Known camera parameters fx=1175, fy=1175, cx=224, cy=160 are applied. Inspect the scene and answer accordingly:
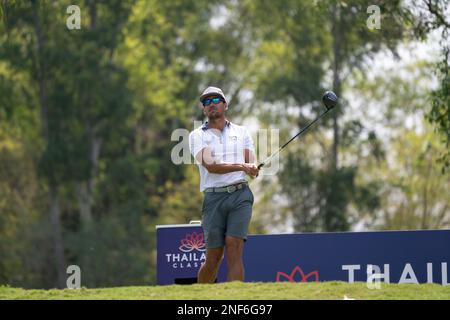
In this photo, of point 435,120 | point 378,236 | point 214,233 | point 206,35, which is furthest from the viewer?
point 206,35

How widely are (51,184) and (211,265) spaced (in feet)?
104

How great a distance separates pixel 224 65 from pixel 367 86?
7334 mm

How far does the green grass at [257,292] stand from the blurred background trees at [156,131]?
27.9 m

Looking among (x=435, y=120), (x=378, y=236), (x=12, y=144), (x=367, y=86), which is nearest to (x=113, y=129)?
(x=12, y=144)

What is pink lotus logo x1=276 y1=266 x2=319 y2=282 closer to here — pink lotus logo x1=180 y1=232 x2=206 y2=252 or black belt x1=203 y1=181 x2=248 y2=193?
pink lotus logo x1=180 y1=232 x2=206 y2=252

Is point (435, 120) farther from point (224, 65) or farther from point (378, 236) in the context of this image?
point (224, 65)

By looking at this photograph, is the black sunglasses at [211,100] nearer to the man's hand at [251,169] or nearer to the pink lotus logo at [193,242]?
the man's hand at [251,169]

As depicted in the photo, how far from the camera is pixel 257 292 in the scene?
1070 cm

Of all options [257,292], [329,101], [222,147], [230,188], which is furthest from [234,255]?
[329,101]

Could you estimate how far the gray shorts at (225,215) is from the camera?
1170cm

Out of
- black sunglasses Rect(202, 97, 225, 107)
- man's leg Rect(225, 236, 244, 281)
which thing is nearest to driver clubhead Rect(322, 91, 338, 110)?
black sunglasses Rect(202, 97, 225, 107)

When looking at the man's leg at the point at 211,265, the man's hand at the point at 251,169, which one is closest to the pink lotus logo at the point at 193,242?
the man's leg at the point at 211,265

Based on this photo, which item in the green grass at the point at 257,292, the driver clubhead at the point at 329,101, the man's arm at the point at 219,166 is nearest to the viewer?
the green grass at the point at 257,292

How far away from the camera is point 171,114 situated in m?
49.0
